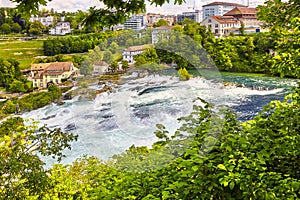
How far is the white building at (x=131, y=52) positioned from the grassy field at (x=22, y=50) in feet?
22.4

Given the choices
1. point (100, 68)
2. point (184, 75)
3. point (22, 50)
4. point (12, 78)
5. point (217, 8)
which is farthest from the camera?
point (217, 8)

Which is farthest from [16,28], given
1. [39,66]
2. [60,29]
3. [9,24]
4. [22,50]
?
[39,66]

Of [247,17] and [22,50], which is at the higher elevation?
[247,17]

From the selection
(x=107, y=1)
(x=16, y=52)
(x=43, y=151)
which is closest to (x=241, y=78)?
(x=16, y=52)

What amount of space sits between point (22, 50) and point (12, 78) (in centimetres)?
76

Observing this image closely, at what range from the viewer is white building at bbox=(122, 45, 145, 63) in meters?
1.42

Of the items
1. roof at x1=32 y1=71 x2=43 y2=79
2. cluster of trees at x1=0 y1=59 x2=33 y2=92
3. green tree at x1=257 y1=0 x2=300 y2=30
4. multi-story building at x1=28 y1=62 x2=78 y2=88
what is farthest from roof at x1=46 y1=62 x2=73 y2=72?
green tree at x1=257 y1=0 x2=300 y2=30

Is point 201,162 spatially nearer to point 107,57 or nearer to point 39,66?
point 107,57

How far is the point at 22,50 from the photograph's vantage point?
7801 millimetres

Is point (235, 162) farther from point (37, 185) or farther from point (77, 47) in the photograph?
point (77, 47)

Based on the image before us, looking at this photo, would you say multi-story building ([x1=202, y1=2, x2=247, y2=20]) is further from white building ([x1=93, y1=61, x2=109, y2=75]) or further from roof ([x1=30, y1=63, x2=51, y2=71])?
white building ([x1=93, y1=61, x2=109, y2=75])

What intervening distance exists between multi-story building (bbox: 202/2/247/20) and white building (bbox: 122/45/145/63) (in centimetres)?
821

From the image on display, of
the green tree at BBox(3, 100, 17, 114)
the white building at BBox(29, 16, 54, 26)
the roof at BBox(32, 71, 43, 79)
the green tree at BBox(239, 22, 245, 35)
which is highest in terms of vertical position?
the green tree at BBox(239, 22, 245, 35)

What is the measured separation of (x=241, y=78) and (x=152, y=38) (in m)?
8.73
